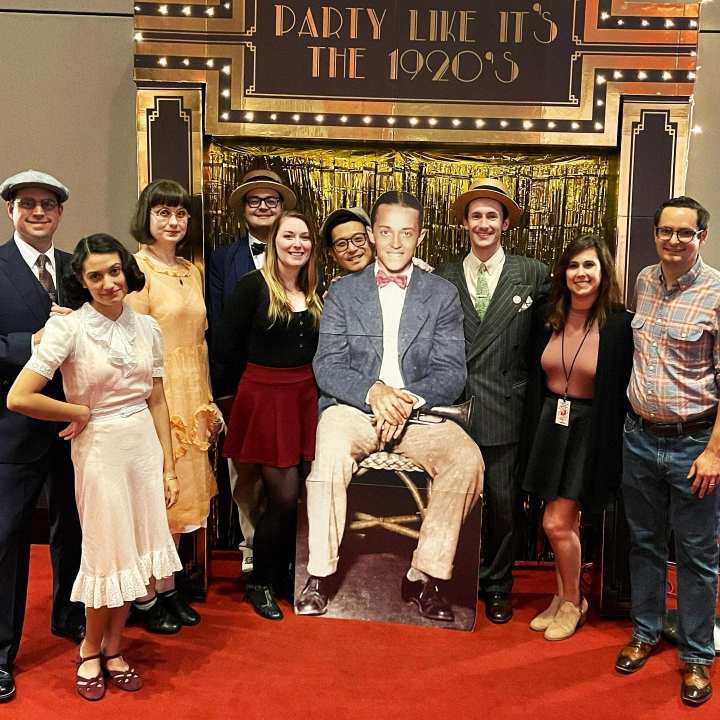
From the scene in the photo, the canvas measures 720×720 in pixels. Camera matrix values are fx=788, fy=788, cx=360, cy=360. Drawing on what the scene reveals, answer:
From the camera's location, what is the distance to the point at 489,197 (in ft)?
11.8

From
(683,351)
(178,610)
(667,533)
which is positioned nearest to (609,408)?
(683,351)

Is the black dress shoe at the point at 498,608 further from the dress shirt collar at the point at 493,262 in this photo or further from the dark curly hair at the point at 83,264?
the dark curly hair at the point at 83,264

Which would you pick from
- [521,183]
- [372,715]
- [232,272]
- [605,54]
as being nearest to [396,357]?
[232,272]

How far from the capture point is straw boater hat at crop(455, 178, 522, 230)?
358cm

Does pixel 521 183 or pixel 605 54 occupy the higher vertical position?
pixel 605 54

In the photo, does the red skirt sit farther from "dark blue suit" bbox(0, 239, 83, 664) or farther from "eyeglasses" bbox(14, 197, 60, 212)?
"eyeglasses" bbox(14, 197, 60, 212)

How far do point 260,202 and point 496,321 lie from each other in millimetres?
1278

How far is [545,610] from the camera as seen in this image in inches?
149

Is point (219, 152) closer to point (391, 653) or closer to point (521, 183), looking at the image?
point (521, 183)

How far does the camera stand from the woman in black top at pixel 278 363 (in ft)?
11.7

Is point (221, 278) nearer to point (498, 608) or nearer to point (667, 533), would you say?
point (498, 608)

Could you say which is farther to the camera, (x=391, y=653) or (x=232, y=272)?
(x=232, y=272)

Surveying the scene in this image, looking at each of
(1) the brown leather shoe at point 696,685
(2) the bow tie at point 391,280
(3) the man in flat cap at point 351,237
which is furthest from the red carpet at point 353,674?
(3) the man in flat cap at point 351,237

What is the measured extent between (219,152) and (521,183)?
1.55 m
